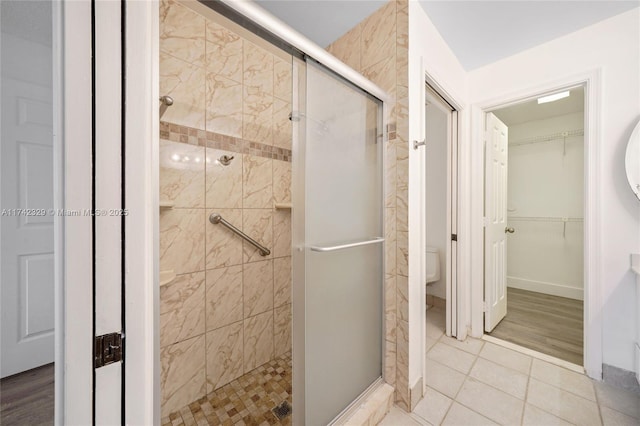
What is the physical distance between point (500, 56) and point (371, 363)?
2.55m

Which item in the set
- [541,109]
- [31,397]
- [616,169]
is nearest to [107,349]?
[31,397]

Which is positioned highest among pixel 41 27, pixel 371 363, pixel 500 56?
pixel 500 56

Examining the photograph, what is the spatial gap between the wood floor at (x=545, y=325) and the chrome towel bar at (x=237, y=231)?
2.20 metres

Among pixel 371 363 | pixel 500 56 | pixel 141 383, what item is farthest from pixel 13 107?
pixel 500 56

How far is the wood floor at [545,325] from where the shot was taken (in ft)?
6.25

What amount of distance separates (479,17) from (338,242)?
1753mm

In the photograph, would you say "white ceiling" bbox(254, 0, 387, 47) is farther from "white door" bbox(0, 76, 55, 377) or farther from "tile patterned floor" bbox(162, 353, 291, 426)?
"tile patterned floor" bbox(162, 353, 291, 426)

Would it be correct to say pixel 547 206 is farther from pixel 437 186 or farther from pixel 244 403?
pixel 244 403

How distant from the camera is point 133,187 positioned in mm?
565

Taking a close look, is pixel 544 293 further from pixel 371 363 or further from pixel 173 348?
pixel 173 348

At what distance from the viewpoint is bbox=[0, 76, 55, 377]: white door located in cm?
46

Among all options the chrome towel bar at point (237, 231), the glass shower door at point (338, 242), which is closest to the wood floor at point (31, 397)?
the glass shower door at point (338, 242)

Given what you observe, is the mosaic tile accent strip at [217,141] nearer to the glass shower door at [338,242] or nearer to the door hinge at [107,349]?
the glass shower door at [338,242]

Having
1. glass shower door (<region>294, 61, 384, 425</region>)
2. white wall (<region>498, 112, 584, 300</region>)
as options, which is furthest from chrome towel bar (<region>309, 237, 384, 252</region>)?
white wall (<region>498, 112, 584, 300</region>)
